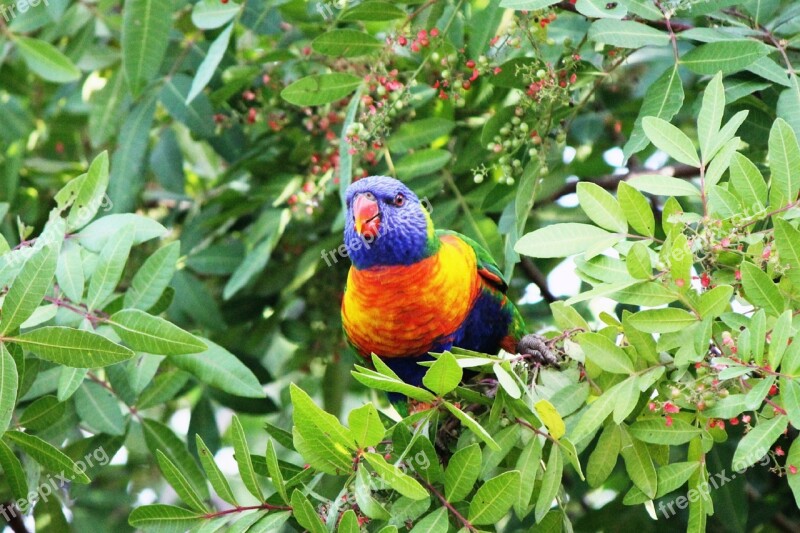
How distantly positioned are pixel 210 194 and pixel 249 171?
1.64 ft

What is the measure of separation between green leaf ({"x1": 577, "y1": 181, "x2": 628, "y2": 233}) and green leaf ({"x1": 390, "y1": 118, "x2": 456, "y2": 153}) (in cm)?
106

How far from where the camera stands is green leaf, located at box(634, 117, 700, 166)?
2152 millimetres

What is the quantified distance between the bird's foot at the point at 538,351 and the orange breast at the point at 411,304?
332 millimetres

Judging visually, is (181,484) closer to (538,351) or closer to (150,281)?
(150,281)

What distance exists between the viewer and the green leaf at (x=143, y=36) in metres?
2.95

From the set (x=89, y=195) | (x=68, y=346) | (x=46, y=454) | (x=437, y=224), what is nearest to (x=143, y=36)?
(x=89, y=195)

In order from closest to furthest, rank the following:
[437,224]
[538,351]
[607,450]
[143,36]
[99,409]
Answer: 1. [607,450]
2. [538,351]
3. [99,409]
4. [143,36]
5. [437,224]

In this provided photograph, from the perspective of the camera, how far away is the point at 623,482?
12.2 ft

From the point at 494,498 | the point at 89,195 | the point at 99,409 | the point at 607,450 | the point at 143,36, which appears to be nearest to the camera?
the point at 494,498

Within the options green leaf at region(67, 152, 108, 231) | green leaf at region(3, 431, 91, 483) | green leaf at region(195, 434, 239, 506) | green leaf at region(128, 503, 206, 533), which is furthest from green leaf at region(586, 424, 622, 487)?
green leaf at region(67, 152, 108, 231)

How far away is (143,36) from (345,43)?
717mm

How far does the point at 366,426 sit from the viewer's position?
189 cm

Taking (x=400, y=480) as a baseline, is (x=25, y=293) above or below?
above

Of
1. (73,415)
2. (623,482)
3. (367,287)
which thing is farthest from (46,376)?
(623,482)
